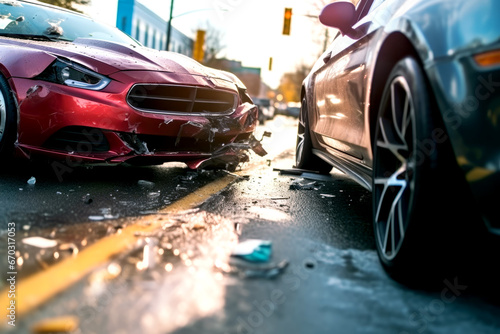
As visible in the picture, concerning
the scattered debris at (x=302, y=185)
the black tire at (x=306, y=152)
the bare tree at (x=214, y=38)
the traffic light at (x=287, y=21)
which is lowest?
the scattered debris at (x=302, y=185)

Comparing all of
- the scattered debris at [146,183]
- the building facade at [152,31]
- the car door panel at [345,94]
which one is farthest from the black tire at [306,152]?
the building facade at [152,31]

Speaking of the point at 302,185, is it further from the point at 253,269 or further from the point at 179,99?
the point at 253,269

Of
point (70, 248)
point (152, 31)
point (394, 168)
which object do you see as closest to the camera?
point (70, 248)

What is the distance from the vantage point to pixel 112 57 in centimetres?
424

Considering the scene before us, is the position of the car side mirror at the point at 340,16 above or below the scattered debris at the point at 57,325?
above

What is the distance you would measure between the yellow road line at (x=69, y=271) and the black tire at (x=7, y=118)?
1.64 metres

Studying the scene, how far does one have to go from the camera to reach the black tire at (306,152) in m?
5.46

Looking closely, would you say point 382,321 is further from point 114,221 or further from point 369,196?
point 369,196

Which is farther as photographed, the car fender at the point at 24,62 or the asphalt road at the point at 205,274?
the car fender at the point at 24,62

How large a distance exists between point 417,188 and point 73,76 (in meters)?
2.88

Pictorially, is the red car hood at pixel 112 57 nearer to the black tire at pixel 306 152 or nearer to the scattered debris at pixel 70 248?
the black tire at pixel 306 152

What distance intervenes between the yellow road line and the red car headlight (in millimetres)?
1359

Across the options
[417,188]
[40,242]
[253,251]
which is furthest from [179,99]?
[417,188]

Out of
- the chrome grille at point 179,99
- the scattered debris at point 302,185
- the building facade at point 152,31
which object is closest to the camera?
the chrome grille at point 179,99
